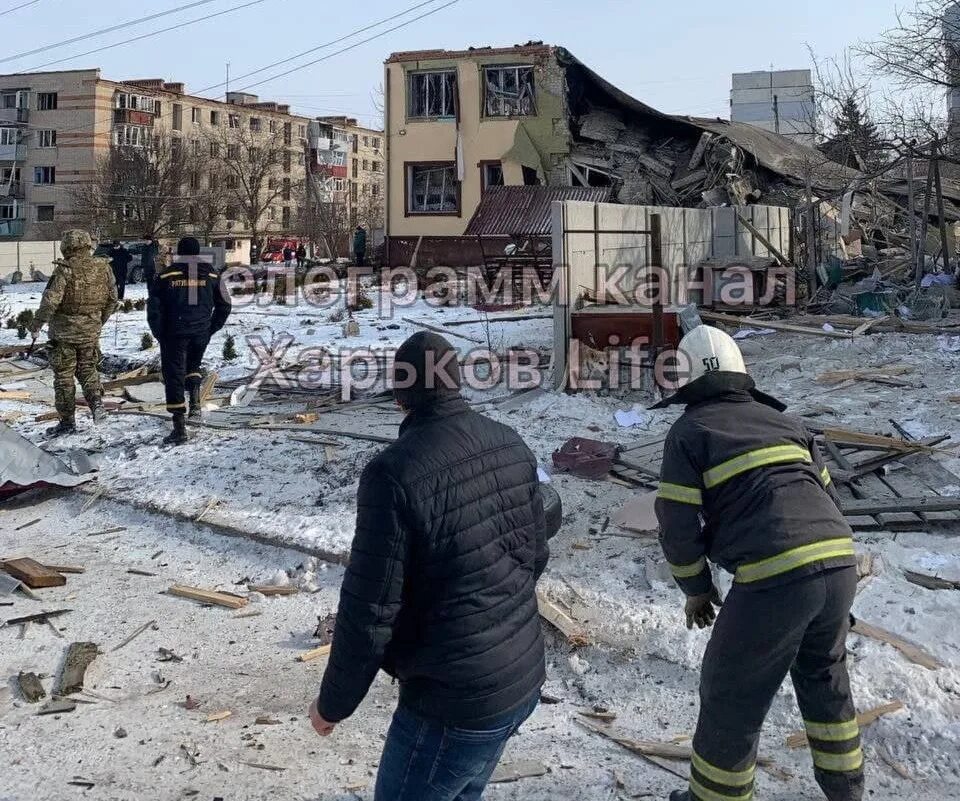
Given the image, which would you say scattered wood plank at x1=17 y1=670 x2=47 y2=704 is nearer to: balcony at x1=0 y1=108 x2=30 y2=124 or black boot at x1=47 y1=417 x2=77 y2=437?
black boot at x1=47 y1=417 x2=77 y2=437

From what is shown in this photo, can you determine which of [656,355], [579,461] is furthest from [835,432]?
[656,355]

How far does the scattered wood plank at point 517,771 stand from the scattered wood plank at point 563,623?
3.48ft

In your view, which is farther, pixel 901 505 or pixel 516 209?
pixel 516 209

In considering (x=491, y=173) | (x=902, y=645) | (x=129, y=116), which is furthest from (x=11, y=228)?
(x=902, y=645)

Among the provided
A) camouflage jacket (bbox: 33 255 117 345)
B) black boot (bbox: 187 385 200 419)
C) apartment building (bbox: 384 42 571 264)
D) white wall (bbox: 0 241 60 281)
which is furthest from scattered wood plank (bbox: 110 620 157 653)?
white wall (bbox: 0 241 60 281)

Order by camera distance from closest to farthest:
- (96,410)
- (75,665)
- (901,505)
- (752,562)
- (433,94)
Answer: (752,562) < (75,665) < (901,505) < (96,410) < (433,94)

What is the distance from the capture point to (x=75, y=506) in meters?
7.27

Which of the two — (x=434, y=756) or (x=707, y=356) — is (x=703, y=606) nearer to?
(x=707, y=356)

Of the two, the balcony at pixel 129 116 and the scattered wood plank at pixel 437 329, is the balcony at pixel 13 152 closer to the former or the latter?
the balcony at pixel 129 116

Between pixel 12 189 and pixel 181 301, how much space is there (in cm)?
6300

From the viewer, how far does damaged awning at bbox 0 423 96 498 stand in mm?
7160

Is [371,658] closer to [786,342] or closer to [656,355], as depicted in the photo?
[656,355]

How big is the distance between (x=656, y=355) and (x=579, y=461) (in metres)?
2.70

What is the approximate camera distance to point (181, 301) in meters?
8.46
